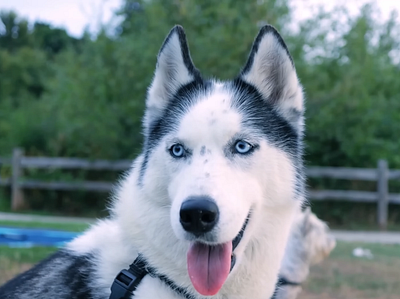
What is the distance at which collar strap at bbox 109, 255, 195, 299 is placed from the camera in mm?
2168

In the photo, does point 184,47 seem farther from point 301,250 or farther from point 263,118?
point 301,250

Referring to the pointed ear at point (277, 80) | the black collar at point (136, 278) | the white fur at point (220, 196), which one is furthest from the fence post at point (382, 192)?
the black collar at point (136, 278)

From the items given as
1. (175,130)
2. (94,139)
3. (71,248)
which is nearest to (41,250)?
(71,248)

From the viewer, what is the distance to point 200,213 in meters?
2.02

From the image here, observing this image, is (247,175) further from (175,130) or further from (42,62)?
(42,62)

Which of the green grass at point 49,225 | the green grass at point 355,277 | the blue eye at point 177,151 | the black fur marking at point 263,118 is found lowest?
the green grass at point 49,225

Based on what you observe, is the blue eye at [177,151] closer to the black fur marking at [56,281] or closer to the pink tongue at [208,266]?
the pink tongue at [208,266]

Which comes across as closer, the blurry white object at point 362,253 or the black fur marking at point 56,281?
the black fur marking at point 56,281

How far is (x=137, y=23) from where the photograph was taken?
12.8 m

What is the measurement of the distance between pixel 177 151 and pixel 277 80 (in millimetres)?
814

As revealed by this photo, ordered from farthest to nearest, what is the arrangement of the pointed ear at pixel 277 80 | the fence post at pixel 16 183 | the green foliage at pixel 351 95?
the fence post at pixel 16 183 < the green foliage at pixel 351 95 < the pointed ear at pixel 277 80

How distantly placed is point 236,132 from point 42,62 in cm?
2993

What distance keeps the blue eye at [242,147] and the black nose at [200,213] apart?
0.41 meters

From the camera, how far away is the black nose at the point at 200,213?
200 cm
